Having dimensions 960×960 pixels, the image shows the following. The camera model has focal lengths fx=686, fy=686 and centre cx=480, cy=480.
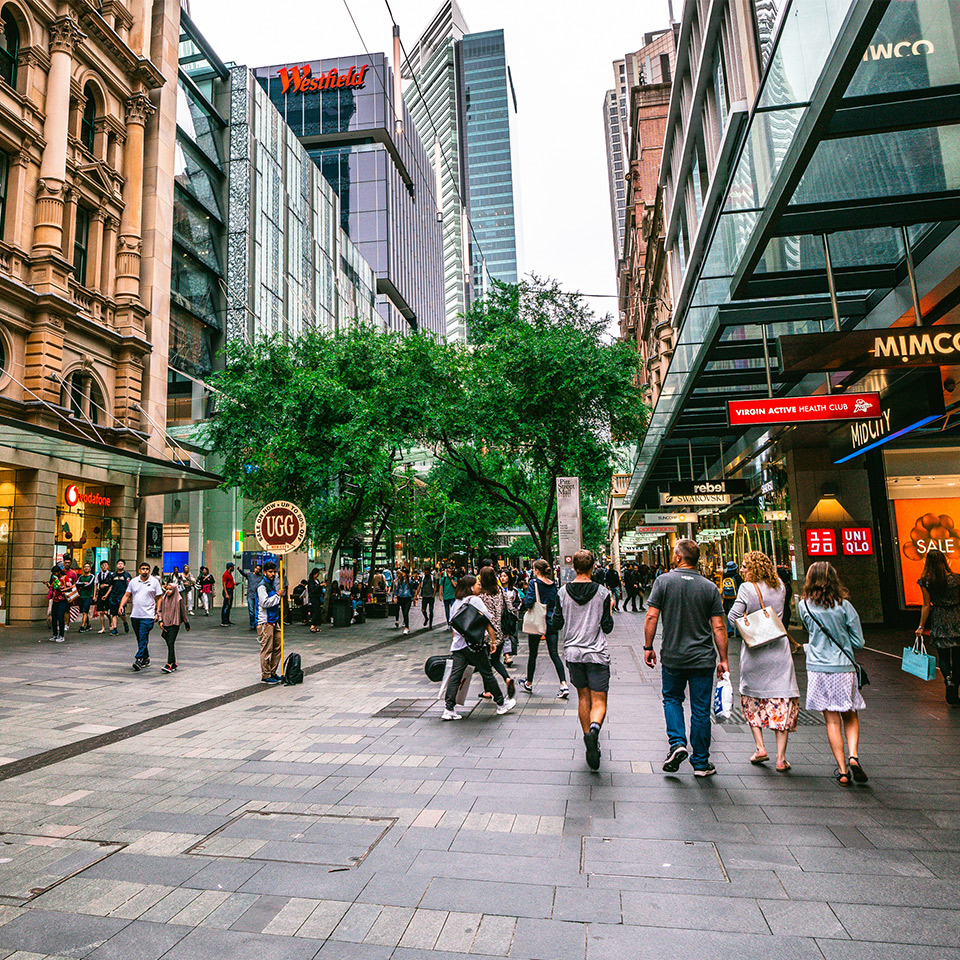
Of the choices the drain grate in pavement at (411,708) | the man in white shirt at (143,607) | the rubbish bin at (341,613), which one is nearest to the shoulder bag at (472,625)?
the drain grate in pavement at (411,708)

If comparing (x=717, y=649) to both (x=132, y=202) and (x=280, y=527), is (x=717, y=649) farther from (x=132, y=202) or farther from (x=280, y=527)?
(x=132, y=202)

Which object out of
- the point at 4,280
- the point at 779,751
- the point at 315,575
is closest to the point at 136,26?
the point at 4,280

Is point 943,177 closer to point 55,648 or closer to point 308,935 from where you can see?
point 308,935

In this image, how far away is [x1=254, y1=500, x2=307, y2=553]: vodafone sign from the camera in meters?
11.5

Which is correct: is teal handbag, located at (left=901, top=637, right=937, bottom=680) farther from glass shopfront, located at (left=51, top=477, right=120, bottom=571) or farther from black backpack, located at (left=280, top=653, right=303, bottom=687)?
glass shopfront, located at (left=51, top=477, right=120, bottom=571)

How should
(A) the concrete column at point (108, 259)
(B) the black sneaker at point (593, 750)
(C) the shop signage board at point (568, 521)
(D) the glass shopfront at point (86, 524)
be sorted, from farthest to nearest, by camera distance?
(A) the concrete column at point (108, 259) → (D) the glass shopfront at point (86, 524) → (C) the shop signage board at point (568, 521) → (B) the black sneaker at point (593, 750)

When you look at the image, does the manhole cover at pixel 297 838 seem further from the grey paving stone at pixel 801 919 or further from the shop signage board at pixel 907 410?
the shop signage board at pixel 907 410

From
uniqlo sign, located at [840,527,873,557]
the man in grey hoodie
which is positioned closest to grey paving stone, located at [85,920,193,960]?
the man in grey hoodie

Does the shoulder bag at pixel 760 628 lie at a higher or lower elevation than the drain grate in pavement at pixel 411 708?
higher

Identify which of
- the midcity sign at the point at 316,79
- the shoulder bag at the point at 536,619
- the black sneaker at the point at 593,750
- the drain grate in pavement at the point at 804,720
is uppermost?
the midcity sign at the point at 316,79

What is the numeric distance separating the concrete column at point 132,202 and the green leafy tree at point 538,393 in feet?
41.4

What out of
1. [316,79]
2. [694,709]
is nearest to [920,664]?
[694,709]

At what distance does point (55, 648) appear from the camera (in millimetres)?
15375

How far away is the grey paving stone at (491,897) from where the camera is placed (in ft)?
11.2
